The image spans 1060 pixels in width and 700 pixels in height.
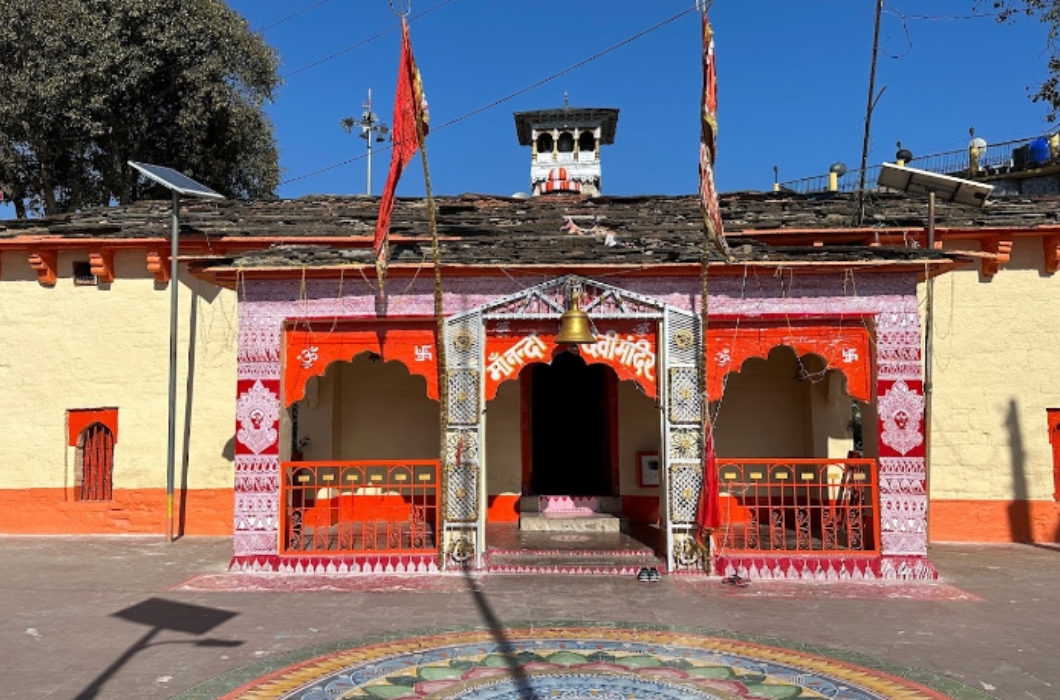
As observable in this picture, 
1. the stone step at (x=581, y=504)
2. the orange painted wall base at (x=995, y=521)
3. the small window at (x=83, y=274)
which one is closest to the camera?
the orange painted wall base at (x=995, y=521)

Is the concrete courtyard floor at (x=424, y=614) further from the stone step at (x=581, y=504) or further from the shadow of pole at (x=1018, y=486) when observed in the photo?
the stone step at (x=581, y=504)

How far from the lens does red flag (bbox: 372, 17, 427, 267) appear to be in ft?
28.4

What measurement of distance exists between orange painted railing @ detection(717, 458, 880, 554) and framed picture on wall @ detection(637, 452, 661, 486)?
38.0 inches

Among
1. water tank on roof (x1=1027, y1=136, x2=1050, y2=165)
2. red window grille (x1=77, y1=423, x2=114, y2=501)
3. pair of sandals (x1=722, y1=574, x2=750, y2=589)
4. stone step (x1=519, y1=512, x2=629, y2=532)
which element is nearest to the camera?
pair of sandals (x1=722, y1=574, x2=750, y2=589)

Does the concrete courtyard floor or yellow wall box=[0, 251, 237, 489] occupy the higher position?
yellow wall box=[0, 251, 237, 489]

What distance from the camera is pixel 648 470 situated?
11562 millimetres

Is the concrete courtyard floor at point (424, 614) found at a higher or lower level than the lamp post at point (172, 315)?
lower

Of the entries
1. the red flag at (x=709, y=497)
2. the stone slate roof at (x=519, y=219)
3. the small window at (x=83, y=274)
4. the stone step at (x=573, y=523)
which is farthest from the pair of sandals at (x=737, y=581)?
the small window at (x=83, y=274)

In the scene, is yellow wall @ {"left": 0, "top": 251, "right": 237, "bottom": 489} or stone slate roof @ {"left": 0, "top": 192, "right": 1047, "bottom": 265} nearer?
stone slate roof @ {"left": 0, "top": 192, "right": 1047, "bottom": 265}

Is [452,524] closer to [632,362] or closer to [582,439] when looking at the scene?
[632,362]

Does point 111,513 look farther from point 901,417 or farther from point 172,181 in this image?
point 901,417

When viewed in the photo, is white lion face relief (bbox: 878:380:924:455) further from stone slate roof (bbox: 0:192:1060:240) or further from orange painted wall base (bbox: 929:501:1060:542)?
stone slate roof (bbox: 0:192:1060:240)

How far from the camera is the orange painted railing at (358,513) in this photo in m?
8.98

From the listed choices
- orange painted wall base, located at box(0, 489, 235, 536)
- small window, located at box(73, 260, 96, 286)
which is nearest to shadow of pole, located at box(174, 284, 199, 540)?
orange painted wall base, located at box(0, 489, 235, 536)
